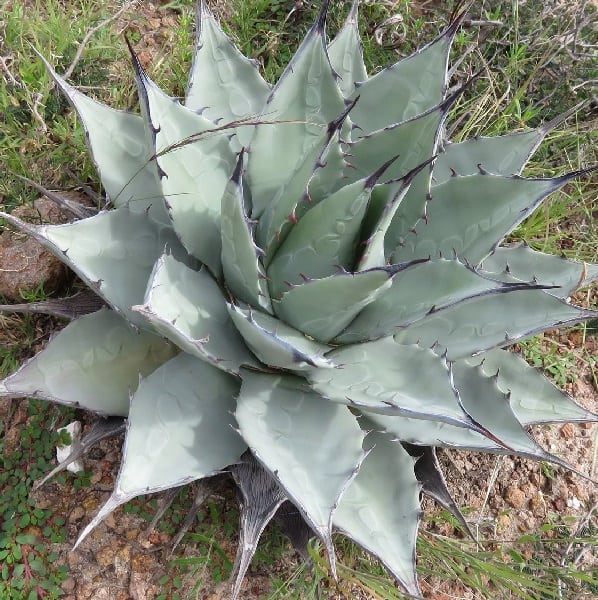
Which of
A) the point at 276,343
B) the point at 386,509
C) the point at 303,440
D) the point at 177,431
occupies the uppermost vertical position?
the point at 276,343

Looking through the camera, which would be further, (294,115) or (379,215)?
(294,115)

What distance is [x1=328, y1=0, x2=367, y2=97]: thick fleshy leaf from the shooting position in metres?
1.53

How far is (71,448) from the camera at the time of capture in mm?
1650

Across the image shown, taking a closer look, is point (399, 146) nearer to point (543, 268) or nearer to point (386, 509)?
point (543, 268)

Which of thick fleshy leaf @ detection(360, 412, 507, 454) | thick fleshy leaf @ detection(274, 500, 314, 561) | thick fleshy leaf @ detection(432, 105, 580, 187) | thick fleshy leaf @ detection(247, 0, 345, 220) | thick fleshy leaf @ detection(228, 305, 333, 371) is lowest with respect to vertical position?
thick fleshy leaf @ detection(274, 500, 314, 561)

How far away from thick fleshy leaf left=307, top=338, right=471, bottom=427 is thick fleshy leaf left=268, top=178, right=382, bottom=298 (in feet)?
0.60

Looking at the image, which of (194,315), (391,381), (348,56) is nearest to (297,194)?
(194,315)

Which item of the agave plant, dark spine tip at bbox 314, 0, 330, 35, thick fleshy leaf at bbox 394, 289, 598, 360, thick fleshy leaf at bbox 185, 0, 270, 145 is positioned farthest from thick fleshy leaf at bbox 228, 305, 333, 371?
dark spine tip at bbox 314, 0, 330, 35

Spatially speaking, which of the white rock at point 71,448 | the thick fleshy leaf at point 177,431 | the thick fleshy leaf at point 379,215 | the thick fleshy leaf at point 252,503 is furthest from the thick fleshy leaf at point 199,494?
the thick fleshy leaf at point 379,215

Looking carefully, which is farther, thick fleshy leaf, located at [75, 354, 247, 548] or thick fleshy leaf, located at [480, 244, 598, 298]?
thick fleshy leaf, located at [480, 244, 598, 298]

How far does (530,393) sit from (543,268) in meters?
0.31

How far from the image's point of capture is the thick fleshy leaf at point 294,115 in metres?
1.28

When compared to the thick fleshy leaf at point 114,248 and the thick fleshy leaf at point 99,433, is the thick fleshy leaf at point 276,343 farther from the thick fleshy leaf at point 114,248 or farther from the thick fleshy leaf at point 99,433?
the thick fleshy leaf at point 99,433

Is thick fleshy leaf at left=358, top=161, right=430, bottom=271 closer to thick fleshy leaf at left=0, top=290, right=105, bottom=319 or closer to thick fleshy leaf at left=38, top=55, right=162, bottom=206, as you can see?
thick fleshy leaf at left=38, top=55, right=162, bottom=206
